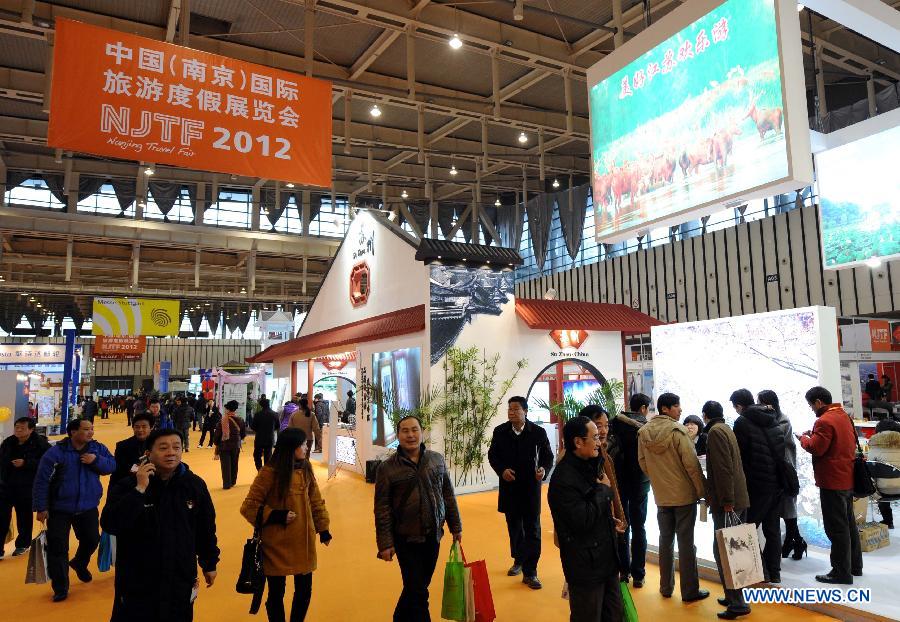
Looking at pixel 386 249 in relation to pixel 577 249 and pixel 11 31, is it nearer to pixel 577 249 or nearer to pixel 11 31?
pixel 11 31

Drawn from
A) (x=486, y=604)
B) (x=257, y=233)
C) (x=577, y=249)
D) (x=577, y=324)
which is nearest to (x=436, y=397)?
(x=577, y=324)

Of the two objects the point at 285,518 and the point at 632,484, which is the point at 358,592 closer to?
the point at 285,518

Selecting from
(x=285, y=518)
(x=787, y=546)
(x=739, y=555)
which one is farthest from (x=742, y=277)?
(x=285, y=518)

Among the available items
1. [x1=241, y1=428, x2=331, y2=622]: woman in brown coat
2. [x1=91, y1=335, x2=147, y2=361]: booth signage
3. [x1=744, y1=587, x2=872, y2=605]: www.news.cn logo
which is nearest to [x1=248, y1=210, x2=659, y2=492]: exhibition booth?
[x1=744, y1=587, x2=872, y2=605]: www.news.cn logo

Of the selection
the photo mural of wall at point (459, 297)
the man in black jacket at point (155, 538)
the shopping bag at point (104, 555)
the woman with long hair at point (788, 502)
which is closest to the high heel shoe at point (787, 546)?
the woman with long hair at point (788, 502)

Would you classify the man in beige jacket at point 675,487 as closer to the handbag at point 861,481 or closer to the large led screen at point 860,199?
the handbag at point 861,481

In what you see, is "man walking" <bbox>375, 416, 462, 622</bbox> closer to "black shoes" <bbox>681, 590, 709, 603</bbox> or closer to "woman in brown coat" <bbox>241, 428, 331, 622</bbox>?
"woman in brown coat" <bbox>241, 428, 331, 622</bbox>

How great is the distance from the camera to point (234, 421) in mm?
9414

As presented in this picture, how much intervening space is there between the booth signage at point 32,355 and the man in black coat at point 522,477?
611 inches

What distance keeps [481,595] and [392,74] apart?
10.9m

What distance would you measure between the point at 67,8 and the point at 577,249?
14606 mm

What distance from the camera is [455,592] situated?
12.0ft

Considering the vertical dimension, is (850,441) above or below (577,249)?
below

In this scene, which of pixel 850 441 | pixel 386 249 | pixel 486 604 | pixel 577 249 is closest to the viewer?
pixel 486 604
